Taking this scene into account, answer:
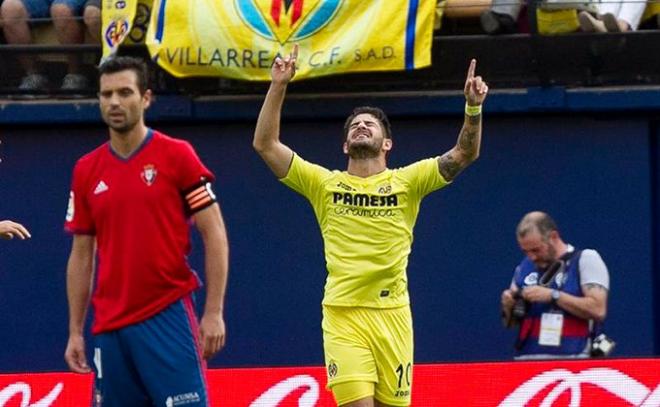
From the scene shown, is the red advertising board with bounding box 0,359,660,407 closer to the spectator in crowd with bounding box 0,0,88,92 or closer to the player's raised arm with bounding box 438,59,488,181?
the player's raised arm with bounding box 438,59,488,181

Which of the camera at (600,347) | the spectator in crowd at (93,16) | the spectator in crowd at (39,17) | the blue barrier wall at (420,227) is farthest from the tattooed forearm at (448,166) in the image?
the spectator in crowd at (39,17)

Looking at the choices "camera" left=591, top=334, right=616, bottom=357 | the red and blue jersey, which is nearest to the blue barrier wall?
"camera" left=591, top=334, right=616, bottom=357

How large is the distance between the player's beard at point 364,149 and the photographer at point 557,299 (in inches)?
73.4

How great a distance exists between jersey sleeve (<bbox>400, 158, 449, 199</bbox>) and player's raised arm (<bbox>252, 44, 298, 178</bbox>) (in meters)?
0.73

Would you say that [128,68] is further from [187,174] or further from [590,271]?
[590,271]

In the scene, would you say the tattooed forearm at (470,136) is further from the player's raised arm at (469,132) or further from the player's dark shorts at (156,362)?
the player's dark shorts at (156,362)

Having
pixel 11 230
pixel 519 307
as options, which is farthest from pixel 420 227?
pixel 11 230

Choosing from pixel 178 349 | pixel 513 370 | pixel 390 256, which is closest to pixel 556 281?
pixel 513 370

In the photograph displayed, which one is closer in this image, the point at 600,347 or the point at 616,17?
the point at 600,347

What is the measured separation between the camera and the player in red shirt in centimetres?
793

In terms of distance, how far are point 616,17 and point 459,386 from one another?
3442mm

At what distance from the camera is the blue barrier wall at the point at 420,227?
13.8 m

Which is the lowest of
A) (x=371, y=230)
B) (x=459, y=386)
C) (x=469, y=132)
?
(x=459, y=386)

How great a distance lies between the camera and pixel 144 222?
7926 millimetres
